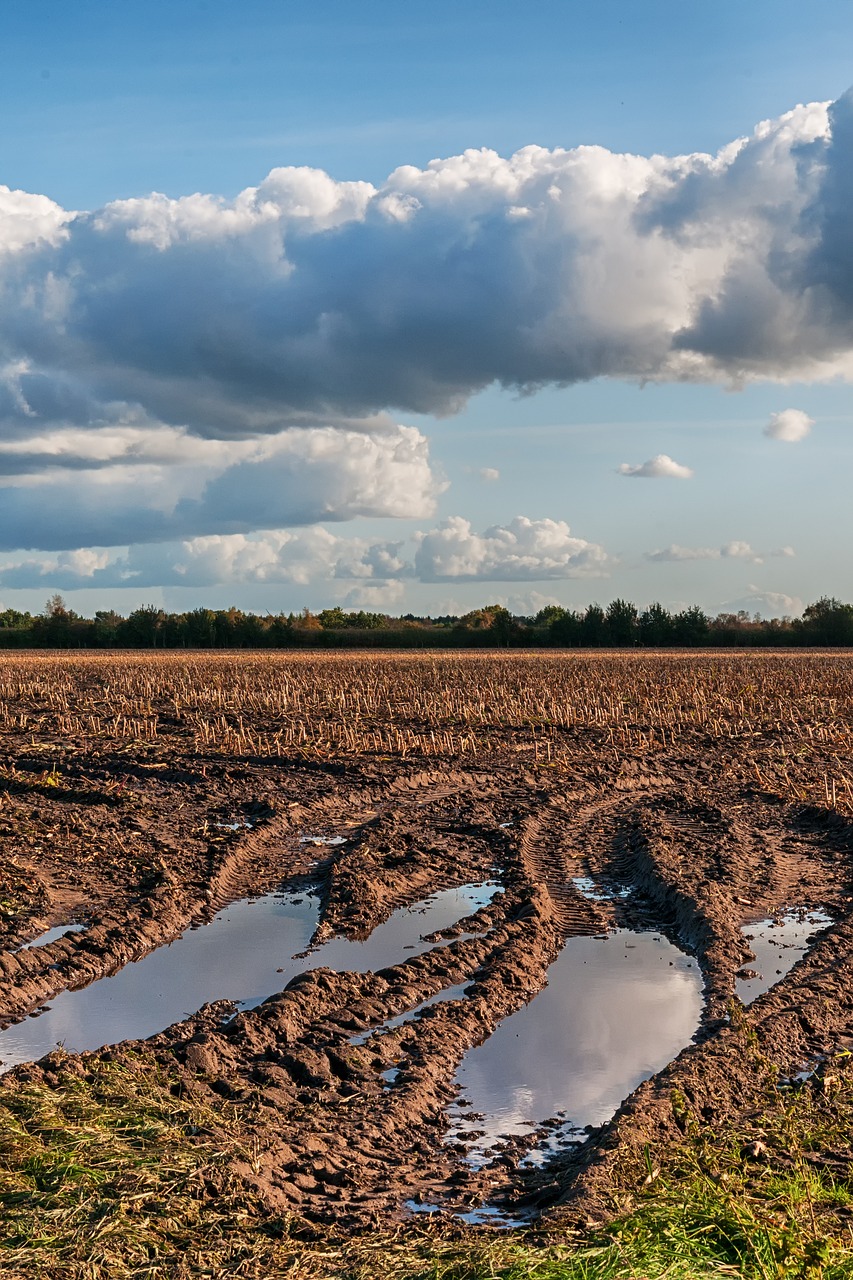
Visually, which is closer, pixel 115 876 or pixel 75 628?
pixel 115 876

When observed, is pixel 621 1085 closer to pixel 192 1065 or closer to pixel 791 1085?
pixel 791 1085

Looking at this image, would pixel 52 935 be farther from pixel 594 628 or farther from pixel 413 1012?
pixel 594 628

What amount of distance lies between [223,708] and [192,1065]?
21.6 m

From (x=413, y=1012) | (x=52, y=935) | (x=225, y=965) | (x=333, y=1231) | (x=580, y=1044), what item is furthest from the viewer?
(x=52, y=935)

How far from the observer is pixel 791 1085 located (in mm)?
6402

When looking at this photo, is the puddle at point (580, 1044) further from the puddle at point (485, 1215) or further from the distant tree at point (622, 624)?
the distant tree at point (622, 624)

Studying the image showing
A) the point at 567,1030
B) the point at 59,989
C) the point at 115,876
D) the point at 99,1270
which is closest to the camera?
the point at 99,1270

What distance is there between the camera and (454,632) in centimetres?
8762

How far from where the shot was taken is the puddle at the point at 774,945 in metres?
8.44

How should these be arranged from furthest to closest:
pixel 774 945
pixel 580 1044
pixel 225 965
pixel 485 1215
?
pixel 774 945
pixel 225 965
pixel 580 1044
pixel 485 1215

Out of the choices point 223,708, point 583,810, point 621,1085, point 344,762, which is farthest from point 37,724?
point 621,1085

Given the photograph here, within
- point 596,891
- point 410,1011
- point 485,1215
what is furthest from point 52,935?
point 485,1215

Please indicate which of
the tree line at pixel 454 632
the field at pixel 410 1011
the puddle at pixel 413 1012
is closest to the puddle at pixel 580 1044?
the field at pixel 410 1011

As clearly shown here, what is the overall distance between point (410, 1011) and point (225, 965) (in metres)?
2.02
